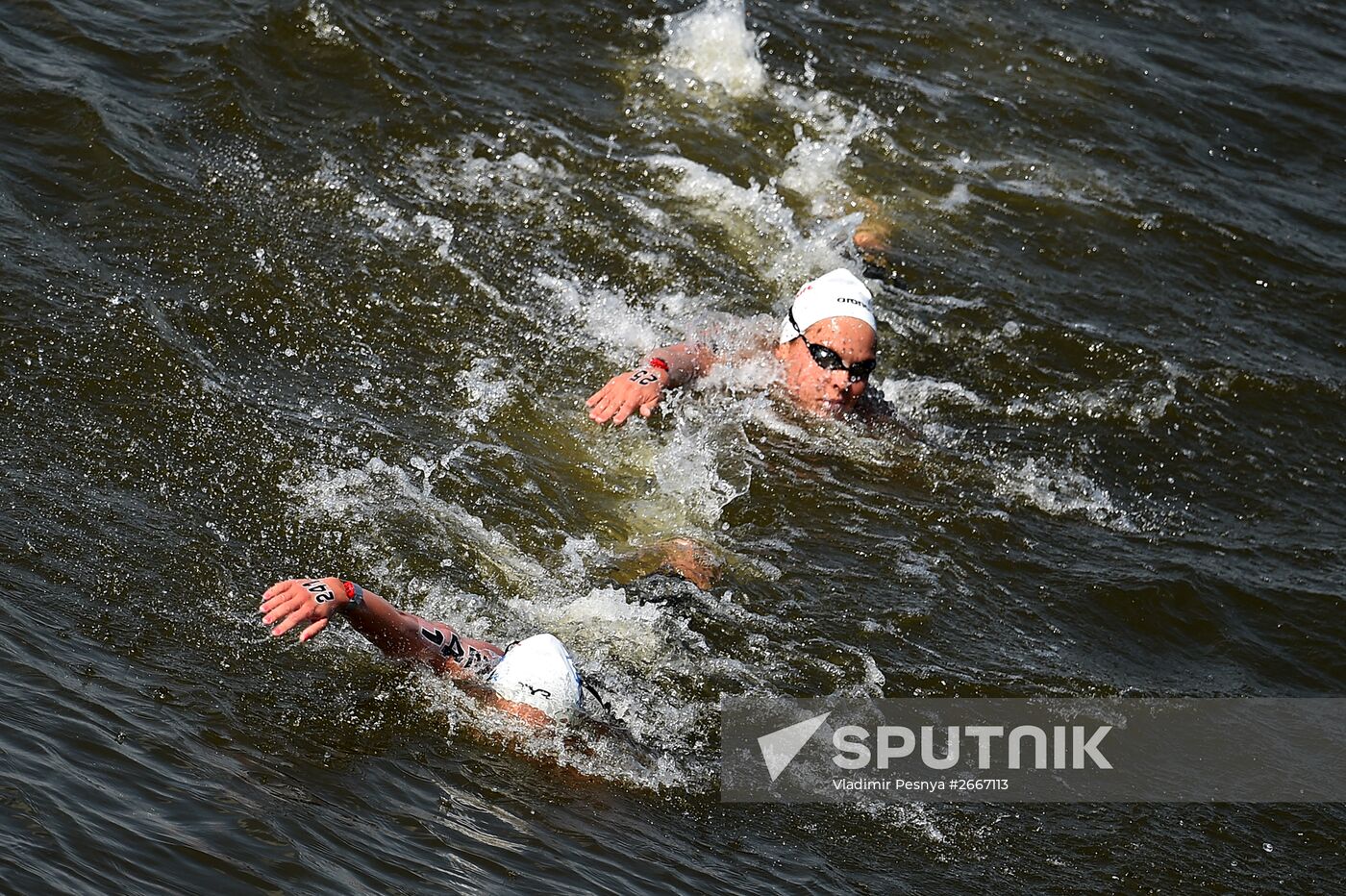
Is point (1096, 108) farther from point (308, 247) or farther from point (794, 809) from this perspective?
point (794, 809)

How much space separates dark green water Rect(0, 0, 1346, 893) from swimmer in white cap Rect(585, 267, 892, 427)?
21 cm

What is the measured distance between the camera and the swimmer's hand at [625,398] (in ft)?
26.2

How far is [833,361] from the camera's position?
9.20 meters

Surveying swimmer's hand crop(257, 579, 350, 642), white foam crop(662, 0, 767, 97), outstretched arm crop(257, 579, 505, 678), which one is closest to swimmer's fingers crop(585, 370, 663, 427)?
outstretched arm crop(257, 579, 505, 678)

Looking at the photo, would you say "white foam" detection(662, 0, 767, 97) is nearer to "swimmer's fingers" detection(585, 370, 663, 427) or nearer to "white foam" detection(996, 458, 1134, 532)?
"white foam" detection(996, 458, 1134, 532)

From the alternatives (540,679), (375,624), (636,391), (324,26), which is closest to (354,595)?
(375,624)

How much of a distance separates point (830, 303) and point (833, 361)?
0.36 metres

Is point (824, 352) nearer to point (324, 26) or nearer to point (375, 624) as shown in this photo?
point (375, 624)

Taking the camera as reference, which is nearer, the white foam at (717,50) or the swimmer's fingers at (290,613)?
the swimmer's fingers at (290,613)

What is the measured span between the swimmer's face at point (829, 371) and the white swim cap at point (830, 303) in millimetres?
43

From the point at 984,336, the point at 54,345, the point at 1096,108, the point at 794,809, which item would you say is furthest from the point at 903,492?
the point at 1096,108

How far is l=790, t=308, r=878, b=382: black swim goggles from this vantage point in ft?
30.1

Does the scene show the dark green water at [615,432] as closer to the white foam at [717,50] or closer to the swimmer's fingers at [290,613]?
the white foam at [717,50]

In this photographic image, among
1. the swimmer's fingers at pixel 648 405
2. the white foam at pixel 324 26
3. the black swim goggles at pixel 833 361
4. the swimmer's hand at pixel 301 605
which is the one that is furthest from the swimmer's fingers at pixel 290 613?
the white foam at pixel 324 26
